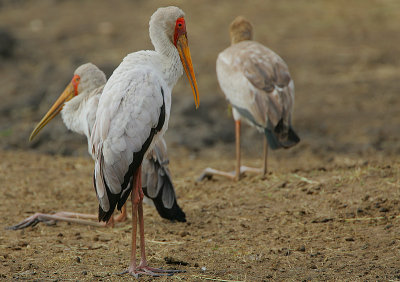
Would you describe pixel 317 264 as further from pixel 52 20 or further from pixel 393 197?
pixel 52 20

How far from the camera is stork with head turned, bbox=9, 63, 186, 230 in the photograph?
5285mm

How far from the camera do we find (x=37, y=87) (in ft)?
33.2

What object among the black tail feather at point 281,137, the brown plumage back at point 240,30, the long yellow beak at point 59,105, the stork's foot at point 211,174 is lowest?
the stork's foot at point 211,174

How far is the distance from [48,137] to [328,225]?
15.2 feet

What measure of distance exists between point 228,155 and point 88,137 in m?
3.25

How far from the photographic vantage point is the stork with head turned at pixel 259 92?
245 inches

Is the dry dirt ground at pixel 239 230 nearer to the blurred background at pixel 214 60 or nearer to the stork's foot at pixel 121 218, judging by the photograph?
the stork's foot at pixel 121 218

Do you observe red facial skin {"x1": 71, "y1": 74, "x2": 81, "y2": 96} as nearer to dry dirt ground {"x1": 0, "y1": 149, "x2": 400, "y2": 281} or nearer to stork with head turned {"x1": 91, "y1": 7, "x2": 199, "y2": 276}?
dry dirt ground {"x1": 0, "y1": 149, "x2": 400, "y2": 281}

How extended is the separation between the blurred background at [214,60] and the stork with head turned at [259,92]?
183cm

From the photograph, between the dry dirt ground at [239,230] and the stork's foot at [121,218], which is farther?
the stork's foot at [121,218]

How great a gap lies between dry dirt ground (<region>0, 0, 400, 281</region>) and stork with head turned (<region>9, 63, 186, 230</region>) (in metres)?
0.12

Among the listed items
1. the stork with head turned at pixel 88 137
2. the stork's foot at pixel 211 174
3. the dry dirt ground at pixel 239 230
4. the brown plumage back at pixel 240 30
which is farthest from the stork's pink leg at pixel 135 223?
the brown plumage back at pixel 240 30

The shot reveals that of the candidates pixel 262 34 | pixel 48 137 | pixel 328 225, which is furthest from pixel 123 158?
pixel 262 34

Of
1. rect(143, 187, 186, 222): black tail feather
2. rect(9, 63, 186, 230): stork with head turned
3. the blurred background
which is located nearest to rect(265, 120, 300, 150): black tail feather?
rect(9, 63, 186, 230): stork with head turned
